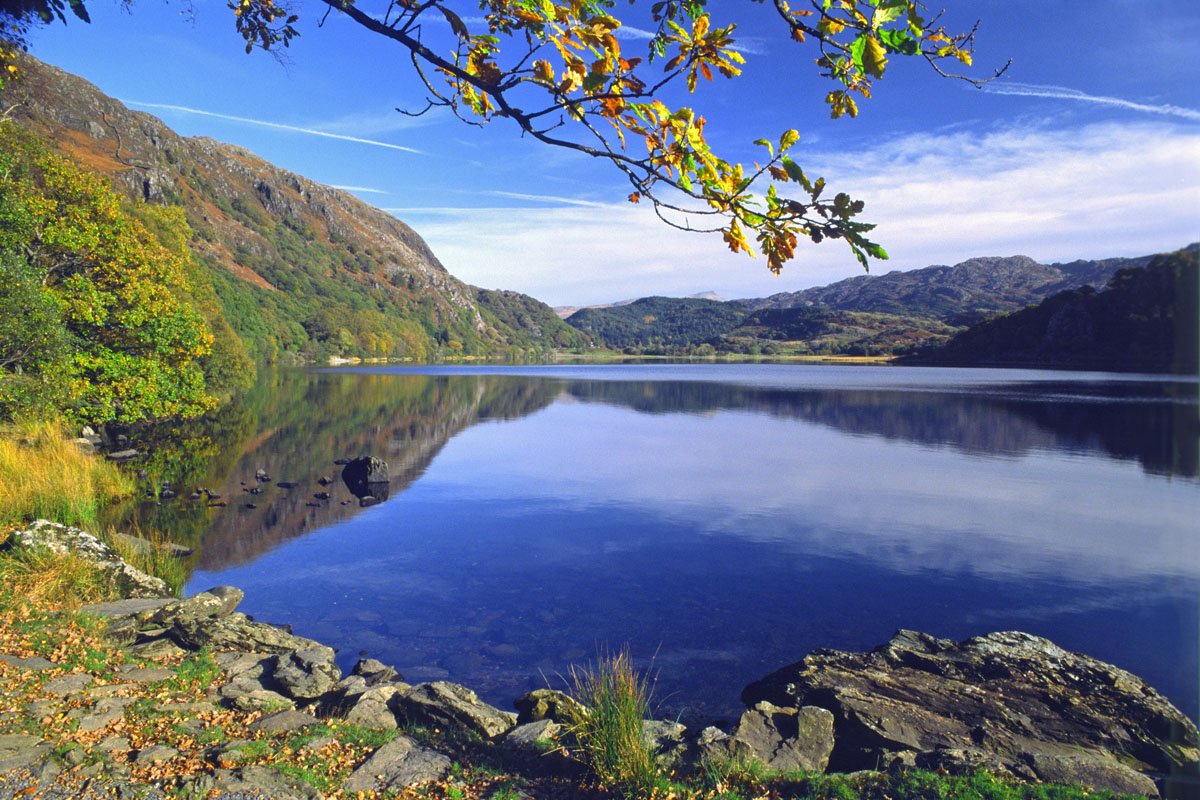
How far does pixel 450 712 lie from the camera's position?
22.8 ft

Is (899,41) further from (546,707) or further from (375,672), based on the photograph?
(375,672)

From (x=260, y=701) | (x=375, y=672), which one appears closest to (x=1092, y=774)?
(x=260, y=701)

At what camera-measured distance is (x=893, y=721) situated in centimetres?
709

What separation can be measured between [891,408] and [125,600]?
49482 millimetres

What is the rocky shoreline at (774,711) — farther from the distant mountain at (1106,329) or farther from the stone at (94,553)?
the distant mountain at (1106,329)

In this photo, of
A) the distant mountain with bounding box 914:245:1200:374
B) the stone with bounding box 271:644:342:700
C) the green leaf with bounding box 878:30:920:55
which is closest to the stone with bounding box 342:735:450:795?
the stone with bounding box 271:644:342:700

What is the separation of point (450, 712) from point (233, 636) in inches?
165

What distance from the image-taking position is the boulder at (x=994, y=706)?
672 centimetres

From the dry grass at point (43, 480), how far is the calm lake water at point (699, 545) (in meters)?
2.39

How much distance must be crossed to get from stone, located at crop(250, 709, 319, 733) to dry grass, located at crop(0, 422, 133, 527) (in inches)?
302

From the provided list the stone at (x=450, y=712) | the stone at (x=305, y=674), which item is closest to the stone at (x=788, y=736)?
the stone at (x=450, y=712)

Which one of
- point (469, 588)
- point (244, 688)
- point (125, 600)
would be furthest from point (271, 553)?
point (244, 688)

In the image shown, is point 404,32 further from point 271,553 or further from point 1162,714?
point 271,553

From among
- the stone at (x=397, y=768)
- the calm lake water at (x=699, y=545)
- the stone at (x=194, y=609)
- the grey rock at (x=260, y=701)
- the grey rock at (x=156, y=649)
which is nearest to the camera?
the stone at (x=397, y=768)
